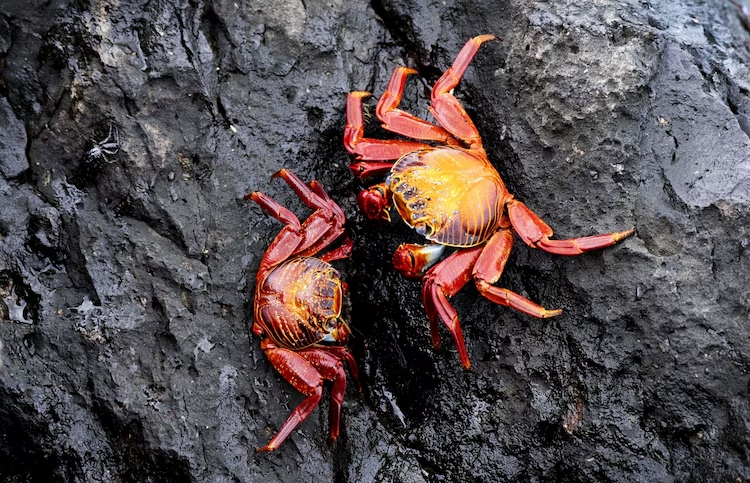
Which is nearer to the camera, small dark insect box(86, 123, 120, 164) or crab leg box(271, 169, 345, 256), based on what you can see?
small dark insect box(86, 123, 120, 164)

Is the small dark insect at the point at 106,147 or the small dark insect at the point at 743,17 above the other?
the small dark insect at the point at 106,147

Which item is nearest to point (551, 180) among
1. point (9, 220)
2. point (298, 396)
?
point (298, 396)

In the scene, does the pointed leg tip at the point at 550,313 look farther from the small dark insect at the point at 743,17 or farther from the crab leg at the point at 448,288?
the small dark insect at the point at 743,17

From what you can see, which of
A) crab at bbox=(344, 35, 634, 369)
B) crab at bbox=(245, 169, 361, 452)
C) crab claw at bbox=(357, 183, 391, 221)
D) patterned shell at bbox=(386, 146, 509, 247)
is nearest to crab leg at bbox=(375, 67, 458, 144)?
crab at bbox=(344, 35, 634, 369)

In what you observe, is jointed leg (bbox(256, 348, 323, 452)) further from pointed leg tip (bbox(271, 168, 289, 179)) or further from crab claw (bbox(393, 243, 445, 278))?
pointed leg tip (bbox(271, 168, 289, 179))

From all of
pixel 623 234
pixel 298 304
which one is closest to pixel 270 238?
pixel 298 304

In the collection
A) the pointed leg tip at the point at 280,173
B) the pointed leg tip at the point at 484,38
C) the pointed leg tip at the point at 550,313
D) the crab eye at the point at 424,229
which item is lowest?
the pointed leg tip at the point at 550,313

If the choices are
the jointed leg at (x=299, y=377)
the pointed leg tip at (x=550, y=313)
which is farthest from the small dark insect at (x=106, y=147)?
the pointed leg tip at (x=550, y=313)
